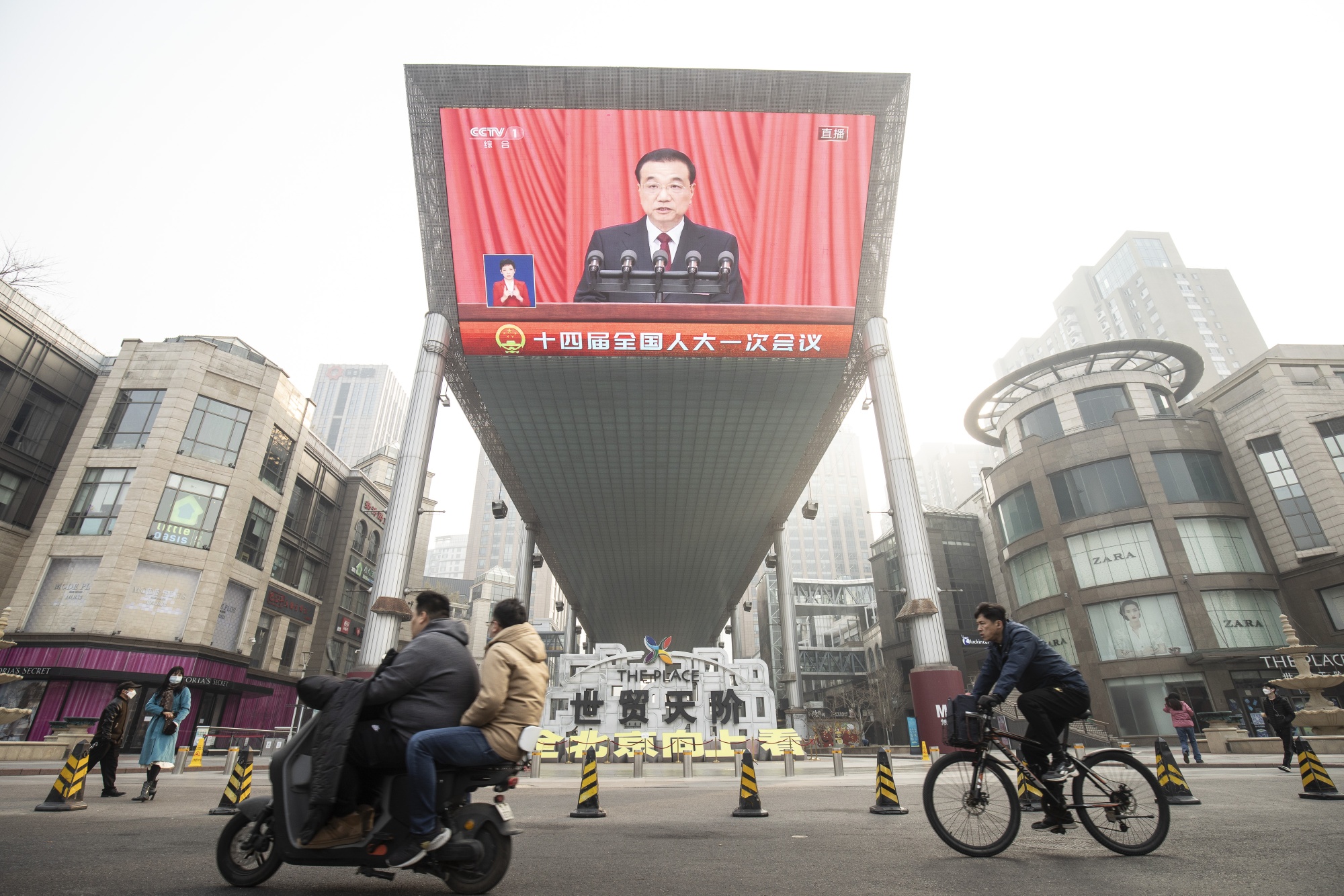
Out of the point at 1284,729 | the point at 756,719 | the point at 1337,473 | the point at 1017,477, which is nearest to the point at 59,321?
the point at 756,719

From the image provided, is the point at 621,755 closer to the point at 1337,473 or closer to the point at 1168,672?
the point at 1168,672

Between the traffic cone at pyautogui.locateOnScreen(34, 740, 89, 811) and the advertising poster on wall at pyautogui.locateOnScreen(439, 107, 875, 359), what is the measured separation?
64.4ft

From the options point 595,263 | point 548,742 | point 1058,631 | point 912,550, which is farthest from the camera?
point 1058,631

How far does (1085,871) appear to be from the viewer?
428 cm

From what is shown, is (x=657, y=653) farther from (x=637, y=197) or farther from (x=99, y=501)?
(x=99, y=501)

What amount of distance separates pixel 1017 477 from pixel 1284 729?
3078cm

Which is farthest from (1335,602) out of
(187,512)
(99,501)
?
(99,501)

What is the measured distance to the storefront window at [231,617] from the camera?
31.7 meters

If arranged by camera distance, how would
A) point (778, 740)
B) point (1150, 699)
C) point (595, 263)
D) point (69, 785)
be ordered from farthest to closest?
point (1150, 699), point (778, 740), point (595, 263), point (69, 785)

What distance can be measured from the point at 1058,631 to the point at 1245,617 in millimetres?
8615

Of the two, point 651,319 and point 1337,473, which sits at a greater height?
point 651,319

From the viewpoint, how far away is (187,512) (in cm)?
3131

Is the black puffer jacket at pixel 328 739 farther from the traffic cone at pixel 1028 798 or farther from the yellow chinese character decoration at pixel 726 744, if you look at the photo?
the yellow chinese character decoration at pixel 726 744

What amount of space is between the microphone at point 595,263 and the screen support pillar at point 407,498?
6.44 meters
